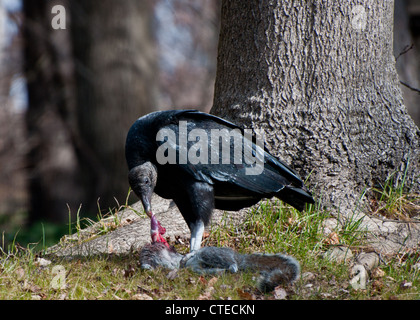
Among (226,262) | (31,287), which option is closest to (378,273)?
(226,262)

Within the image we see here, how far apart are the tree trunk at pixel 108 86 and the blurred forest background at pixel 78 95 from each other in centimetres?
2

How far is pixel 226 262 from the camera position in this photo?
2988 mm

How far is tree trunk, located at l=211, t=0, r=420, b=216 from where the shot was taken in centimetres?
396

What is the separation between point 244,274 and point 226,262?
14 centimetres

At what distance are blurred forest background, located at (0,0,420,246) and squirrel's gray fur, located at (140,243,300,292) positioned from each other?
2020mm

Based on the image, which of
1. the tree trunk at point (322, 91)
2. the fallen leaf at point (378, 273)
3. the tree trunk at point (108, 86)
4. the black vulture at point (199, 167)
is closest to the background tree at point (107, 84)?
the tree trunk at point (108, 86)

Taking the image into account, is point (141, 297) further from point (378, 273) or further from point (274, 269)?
point (378, 273)

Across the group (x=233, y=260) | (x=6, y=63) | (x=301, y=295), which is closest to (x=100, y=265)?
(x=233, y=260)

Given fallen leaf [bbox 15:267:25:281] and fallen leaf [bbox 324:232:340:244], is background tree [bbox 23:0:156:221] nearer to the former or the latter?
fallen leaf [bbox 15:267:25:281]

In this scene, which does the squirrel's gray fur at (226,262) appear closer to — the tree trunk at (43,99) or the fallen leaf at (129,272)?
the fallen leaf at (129,272)

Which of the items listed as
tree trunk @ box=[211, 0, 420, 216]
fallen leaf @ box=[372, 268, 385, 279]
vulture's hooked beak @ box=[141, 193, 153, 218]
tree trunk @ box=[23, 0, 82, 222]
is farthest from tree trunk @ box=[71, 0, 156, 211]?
fallen leaf @ box=[372, 268, 385, 279]
